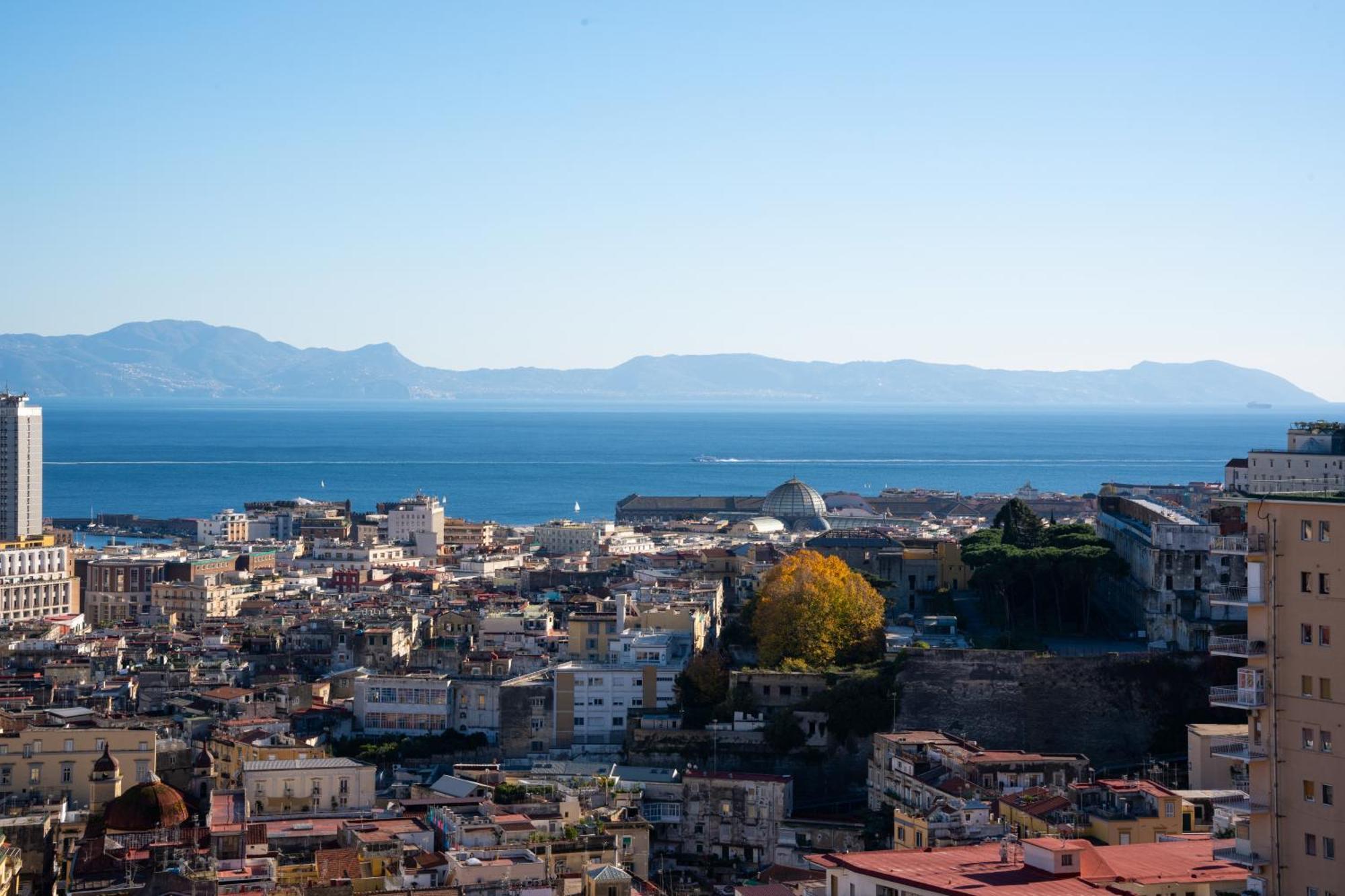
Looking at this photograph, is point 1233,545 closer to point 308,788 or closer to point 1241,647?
point 1241,647

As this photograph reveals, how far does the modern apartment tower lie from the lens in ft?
341

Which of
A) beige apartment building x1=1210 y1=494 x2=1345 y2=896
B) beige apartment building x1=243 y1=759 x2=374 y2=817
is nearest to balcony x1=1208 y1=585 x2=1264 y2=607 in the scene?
beige apartment building x1=1210 y1=494 x2=1345 y2=896

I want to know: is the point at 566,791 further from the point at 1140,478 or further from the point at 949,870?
the point at 1140,478

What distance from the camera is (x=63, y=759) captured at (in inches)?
1449

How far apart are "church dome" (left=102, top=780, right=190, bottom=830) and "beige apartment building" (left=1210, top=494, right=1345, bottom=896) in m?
19.1

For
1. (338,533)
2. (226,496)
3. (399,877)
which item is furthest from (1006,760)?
(226,496)

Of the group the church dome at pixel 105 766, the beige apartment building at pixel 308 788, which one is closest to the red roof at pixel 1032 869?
the beige apartment building at pixel 308 788

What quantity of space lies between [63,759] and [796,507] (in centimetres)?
7628

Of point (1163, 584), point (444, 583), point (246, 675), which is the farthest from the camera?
point (444, 583)

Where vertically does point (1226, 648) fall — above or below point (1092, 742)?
above

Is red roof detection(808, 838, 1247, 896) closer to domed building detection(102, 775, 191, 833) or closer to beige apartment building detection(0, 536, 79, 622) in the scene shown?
domed building detection(102, 775, 191, 833)

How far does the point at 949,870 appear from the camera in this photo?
22.8m

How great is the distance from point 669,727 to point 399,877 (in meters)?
15.4

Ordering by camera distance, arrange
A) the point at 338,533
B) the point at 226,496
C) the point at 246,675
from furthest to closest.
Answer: the point at 226,496
the point at 338,533
the point at 246,675
